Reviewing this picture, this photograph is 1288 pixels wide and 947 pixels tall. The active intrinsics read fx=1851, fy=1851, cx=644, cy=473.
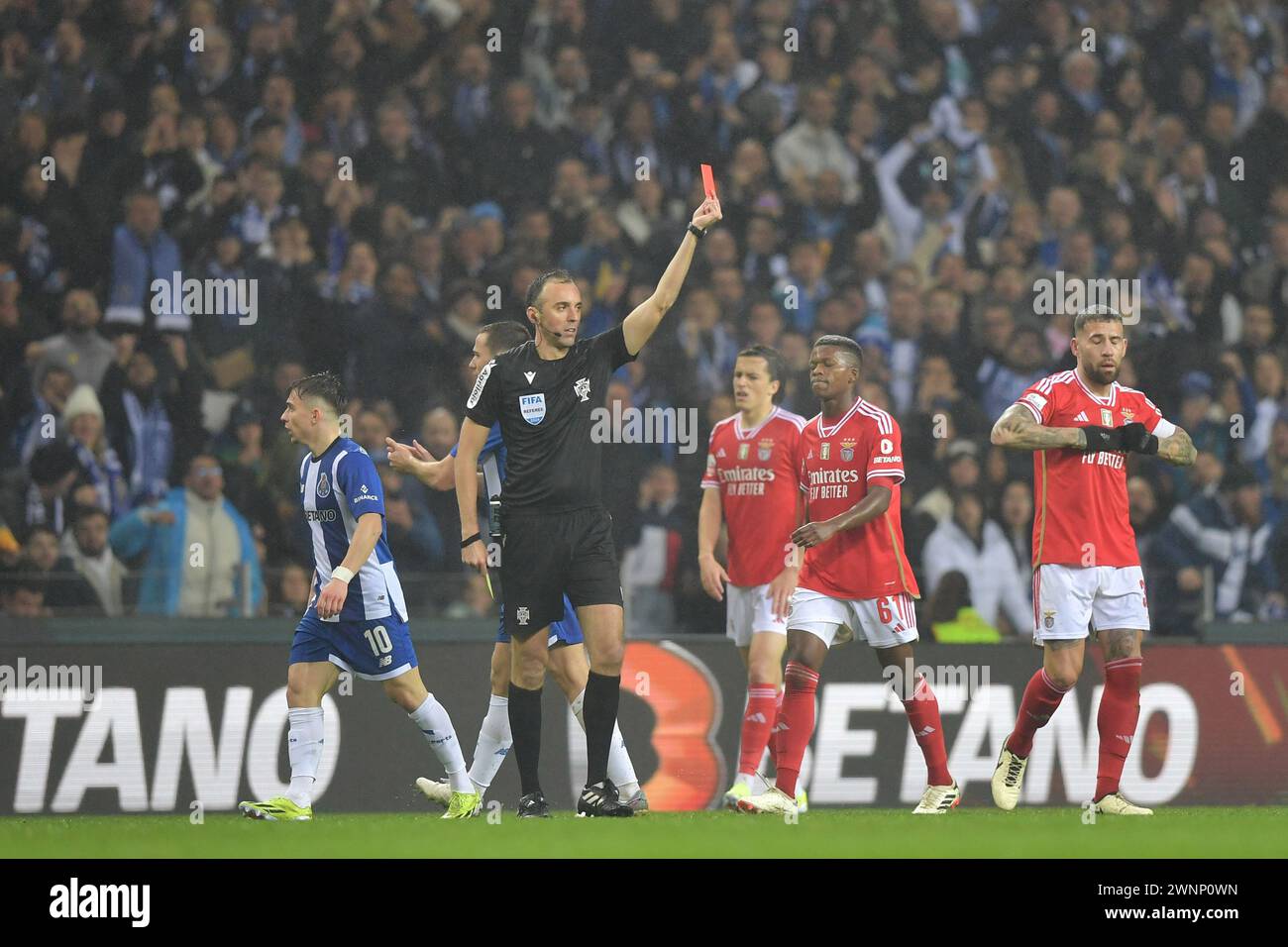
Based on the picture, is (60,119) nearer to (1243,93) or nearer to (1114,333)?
(1114,333)

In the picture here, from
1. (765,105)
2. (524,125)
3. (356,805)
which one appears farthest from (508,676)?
(765,105)

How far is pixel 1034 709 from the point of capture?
8555 mm

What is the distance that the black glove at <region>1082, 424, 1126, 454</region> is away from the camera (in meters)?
8.26

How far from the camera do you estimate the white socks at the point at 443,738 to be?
335 inches

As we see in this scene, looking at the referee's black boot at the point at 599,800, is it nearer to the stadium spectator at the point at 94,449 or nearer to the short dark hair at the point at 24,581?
the short dark hair at the point at 24,581

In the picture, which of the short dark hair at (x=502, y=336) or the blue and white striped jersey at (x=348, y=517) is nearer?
the blue and white striped jersey at (x=348, y=517)

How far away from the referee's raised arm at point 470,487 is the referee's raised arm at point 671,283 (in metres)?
0.80

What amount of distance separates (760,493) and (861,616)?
42.3 inches

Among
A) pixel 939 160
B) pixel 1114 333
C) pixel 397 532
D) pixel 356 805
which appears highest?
pixel 939 160

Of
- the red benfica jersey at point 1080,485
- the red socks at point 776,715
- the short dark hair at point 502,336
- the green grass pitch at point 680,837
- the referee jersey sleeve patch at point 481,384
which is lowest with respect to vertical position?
the green grass pitch at point 680,837

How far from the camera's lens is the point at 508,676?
8852 mm

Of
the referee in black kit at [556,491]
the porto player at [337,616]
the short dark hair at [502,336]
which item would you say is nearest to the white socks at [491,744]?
the porto player at [337,616]

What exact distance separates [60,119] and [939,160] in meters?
6.64

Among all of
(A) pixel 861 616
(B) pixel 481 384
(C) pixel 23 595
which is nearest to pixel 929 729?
(A) pixel 861 616
